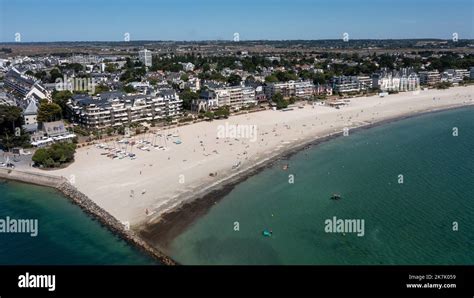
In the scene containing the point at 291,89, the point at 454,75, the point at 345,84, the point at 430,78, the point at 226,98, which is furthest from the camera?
the point at 454,75

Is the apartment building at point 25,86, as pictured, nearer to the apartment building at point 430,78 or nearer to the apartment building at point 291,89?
the apartment building at point 291,89

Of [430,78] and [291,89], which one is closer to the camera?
[291,89]

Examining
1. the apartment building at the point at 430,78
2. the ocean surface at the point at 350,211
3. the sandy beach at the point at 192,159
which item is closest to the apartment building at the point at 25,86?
the sandy beach at the point at 192,159

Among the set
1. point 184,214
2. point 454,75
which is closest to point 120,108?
point 184,214

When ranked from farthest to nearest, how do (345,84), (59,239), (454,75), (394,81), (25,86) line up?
(454,75) → (394,81) → (345,84) → (25,86) → (59,239)

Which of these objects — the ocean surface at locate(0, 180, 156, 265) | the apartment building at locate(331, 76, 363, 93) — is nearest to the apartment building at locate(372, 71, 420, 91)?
the apartment building at locate(331, 76, 363, 93)

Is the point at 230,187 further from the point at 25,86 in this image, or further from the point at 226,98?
the point at 25,86

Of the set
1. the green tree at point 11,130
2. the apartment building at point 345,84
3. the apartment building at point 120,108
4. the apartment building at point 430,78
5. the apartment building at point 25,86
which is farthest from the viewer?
the apartment building at point 430,78

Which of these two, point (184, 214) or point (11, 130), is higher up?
Result: point (11, 130)
